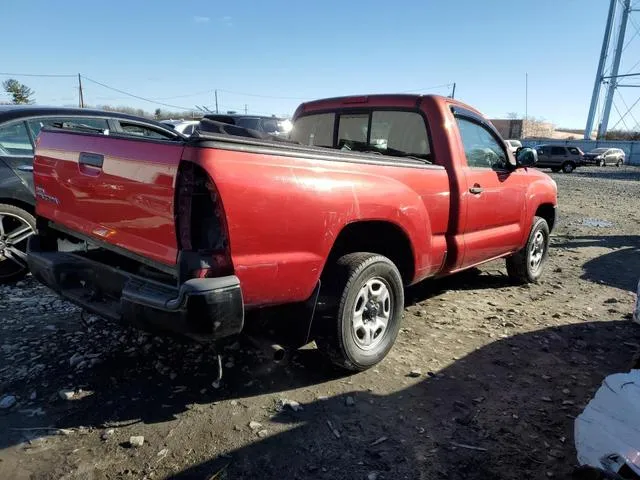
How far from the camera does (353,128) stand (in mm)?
4633

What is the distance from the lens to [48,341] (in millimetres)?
3783

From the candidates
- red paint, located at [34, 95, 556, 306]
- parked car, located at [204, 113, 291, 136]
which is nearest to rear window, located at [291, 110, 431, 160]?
red paint, located at [34, 95, 556, 306]

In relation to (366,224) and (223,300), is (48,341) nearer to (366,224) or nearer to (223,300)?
(223,300)

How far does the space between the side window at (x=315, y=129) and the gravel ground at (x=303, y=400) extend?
73.4 inches

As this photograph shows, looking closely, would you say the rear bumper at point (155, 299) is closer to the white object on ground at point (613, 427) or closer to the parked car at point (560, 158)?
the white object on ground at point (613, 427)

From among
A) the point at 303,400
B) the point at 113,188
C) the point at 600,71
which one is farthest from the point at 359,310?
the point at 600,71

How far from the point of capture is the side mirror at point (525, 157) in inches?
195

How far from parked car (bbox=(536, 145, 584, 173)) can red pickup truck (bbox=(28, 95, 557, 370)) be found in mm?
30991

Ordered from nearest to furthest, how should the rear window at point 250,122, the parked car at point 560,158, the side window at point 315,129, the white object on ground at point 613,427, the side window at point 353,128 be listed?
the white object on ground at point 613,427, the side window at point 353,128, the side window at point 315,129, the rear window at point 250,122, the parked car at point 560,158

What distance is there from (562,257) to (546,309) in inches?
107

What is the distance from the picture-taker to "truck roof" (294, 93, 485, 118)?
4207mm

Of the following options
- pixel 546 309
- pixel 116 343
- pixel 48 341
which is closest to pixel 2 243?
pixel 48 341

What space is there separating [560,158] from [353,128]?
3172 centimetres

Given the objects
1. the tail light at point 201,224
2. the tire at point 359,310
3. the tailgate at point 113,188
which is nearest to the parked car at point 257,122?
the tailgate at point 113,188
